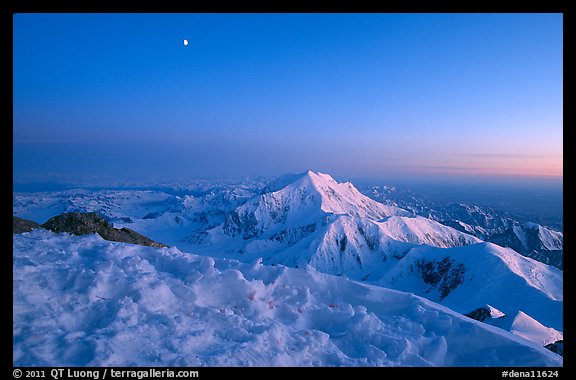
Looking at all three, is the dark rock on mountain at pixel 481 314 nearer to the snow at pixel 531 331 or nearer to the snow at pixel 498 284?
the snow at pixel 531 331

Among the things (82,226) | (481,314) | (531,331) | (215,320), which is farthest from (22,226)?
(531,331)

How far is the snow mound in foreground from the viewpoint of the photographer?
5828 mm

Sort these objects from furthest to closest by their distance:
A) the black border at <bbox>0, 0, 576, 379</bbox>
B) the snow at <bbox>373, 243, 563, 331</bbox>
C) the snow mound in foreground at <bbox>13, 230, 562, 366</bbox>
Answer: the snow at <bbox>373, 243, 563, 331</bbox> → the snow mound in foreground at <bbox>13, 230, 562, 366</bbox> → the black border at <bbox>0, 0, 576, 379</bbox>

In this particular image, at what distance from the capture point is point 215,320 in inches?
278

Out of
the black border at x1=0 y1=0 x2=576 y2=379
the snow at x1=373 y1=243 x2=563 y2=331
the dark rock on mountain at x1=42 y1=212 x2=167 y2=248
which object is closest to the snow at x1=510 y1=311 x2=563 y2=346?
the black border at x1=0 y1=0 x2=576 y2=379

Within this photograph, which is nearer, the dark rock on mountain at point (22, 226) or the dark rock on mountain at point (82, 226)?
the dark rock on mountain at point (22, 226)

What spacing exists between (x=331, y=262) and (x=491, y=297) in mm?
85800

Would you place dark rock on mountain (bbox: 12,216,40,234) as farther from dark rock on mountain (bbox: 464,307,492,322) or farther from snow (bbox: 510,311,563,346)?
dark rock on mountain (bbox: 464,307,492,322)

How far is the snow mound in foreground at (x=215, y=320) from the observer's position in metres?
5.83
